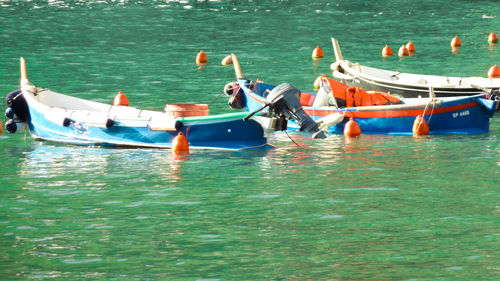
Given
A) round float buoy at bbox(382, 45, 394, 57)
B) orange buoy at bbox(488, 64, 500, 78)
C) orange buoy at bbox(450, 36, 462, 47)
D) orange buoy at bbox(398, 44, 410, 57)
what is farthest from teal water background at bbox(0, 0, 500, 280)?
orange buoy at bbox(450, 36, 462, 47)

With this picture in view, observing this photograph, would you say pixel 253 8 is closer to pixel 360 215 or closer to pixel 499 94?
pixel 499 94

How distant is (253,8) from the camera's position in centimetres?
7100

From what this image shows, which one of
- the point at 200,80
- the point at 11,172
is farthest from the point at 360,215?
the point at 200,80

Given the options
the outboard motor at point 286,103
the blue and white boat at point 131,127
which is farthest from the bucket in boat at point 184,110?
the outboard motor at point 286,103

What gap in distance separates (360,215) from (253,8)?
52867 millimetres

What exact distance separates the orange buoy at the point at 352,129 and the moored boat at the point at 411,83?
11.5ft

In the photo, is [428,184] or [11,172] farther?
[11,172]

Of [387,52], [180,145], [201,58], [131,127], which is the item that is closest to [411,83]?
[180,145]

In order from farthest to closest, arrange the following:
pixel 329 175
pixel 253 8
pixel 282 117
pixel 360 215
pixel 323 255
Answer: pixel 253 8
pixel 282 117
pixel 329 175
pixel 360 215
pixel 323 255

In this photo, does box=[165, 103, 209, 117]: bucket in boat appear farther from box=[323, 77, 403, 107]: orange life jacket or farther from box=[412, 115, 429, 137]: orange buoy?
box=[412, 115, 429, 137]: orange buoy

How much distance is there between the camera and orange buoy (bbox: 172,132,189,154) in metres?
25.8

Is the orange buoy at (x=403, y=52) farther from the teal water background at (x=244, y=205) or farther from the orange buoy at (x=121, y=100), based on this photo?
the orange buoy at (x=121, y=100)

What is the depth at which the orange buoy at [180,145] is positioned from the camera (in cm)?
→ 2577

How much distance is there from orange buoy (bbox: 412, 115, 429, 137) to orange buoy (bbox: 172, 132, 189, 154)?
6414 mm
